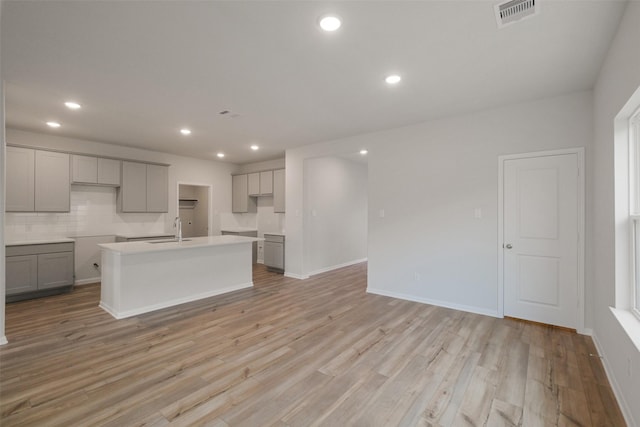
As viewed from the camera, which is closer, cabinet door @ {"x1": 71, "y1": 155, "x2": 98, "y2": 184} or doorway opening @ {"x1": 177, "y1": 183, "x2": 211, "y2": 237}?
cabinet door @ {"x1": 71, "y1": 155, "x2": 98, "y2": 184}

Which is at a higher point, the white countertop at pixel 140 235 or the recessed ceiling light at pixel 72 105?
the recessed ceiling light at pixel 72 105

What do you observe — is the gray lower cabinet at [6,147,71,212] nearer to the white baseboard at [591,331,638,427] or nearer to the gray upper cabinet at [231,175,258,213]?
the gray upper cabinet at [231,175,258,213]

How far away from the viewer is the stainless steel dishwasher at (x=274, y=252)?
6.35 meters

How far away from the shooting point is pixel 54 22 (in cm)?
206

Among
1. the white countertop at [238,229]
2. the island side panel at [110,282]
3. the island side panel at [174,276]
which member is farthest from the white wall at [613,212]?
the white countertop at [238,229]

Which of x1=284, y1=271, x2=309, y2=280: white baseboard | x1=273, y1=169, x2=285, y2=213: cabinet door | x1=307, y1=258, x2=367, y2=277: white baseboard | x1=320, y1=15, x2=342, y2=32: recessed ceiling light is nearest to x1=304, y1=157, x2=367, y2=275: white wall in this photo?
x1=307, y1=258, x2=367, y2=277: white baseboard

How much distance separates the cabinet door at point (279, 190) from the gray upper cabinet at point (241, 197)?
1.02 meters

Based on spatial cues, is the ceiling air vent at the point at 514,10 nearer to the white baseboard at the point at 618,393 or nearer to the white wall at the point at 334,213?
the white baseboard at the point at 618,393

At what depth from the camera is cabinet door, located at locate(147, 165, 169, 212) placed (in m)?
6.02

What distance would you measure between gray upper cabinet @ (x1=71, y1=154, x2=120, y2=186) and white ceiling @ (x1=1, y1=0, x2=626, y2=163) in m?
1.08

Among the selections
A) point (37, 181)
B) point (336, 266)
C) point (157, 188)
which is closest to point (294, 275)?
point (336, 266)

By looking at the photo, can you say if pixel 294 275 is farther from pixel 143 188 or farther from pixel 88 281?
pixel 88 281

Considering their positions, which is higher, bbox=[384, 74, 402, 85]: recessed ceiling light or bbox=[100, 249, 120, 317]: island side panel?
bbox=[384, 74, 402, 85]: recessed ceiling light

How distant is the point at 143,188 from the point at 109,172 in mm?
633
